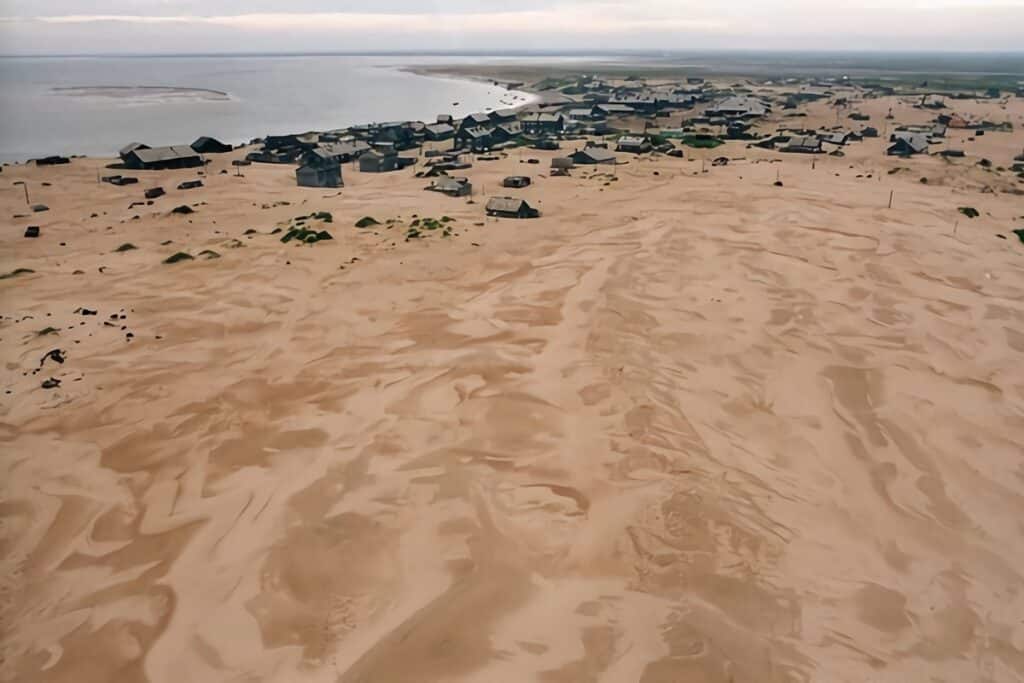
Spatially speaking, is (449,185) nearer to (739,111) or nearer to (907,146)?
(907,146)

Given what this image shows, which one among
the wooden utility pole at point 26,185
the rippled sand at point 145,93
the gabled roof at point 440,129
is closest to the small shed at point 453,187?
the wooden utility pole at point 26,185

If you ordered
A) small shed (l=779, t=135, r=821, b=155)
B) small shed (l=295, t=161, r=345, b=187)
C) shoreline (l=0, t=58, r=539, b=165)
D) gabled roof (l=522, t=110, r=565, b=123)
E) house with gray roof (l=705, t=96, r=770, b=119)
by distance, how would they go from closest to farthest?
1. small shed (l=295, t=161, r=345, b=187)
2. small shed (l=779, t=135, r=821, b=155)
3. shoreline (l=0, t=58, r=539, b=165)
4. gabled roof (l=522, t=110, r=565, b=123)
5. house with gray roof (l=705, t=96, r=770, b=119)

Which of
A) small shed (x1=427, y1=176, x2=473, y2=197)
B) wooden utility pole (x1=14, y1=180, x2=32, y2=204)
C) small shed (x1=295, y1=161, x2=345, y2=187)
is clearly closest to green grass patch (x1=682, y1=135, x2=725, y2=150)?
small shed (x1=427, y1=176, x2=473, y2=197)

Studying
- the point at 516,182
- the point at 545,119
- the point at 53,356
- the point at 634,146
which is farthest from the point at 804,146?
the point at 53,356

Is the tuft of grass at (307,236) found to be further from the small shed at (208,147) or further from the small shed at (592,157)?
the small shed at (208,147)

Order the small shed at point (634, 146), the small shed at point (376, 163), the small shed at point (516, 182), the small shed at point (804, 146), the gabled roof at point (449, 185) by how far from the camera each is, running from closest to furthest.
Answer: the gabled roof at point (449, 185) → the small shed at point (516, 182) → the small shed at point (376, 163) → the small shed at point (804, 146) → the small shed at point (634, 146)

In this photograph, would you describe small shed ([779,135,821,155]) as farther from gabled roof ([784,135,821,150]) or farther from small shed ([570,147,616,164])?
small shed ([570,147,616,164])
